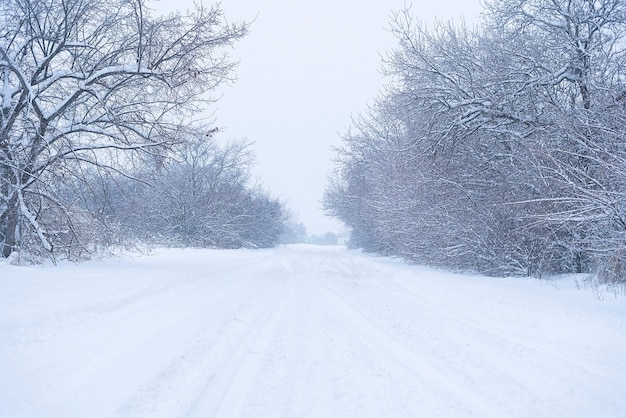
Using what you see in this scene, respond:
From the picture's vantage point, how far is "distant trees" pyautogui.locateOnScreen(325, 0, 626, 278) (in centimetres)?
1006

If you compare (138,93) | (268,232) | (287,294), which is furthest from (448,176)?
(268,232)

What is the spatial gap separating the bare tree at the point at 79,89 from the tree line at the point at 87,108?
1.2 inches

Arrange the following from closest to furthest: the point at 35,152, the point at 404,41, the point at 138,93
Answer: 1. the point at 35,152
2. the point at 138,93
3. the point at 404,41

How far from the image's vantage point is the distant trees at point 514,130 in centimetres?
1006

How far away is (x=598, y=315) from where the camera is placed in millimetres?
5395

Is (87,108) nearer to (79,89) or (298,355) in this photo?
(79,89)

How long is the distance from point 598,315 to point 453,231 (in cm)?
906

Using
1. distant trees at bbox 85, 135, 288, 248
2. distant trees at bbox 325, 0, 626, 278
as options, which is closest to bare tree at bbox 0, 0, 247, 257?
distant trees at bbox 325, 0, 626, 278

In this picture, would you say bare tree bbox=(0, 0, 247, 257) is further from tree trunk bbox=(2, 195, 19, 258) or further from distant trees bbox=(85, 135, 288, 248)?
distant trees bbox=(85, 135, 288, 248)

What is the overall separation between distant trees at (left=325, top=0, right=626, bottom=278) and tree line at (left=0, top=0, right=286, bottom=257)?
6.84 meters

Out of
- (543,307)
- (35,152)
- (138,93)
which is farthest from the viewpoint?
(138,93)

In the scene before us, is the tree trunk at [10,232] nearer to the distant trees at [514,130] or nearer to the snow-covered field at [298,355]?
the snow-covered field at [298,355]

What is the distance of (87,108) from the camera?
1177 cm

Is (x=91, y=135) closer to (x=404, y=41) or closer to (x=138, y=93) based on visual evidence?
(x=138, y=93)
